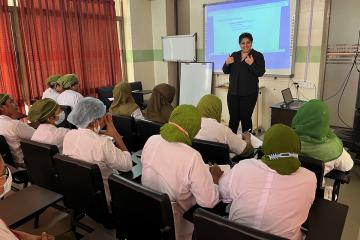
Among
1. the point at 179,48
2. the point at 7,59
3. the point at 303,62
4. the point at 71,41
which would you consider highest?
the point at 71,41

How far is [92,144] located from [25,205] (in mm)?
510

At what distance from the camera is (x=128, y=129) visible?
296 cm

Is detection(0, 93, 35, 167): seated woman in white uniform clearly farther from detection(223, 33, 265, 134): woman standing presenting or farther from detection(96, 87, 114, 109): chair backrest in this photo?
detection(223, 33, 265, 134): woman standing presenting

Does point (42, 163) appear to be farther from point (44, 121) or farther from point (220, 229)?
point (220, 229)

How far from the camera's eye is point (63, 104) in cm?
382

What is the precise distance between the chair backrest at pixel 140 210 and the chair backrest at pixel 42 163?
0.69 metres

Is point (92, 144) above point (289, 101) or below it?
above

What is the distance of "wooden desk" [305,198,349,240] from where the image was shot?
1267 millimetres

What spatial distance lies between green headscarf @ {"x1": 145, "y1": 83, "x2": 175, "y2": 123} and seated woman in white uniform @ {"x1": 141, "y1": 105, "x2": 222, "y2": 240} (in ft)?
4.47

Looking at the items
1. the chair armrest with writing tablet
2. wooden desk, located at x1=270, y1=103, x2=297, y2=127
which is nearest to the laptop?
wooden desk, located at x1=270, y1=103, x2=297, y2=127

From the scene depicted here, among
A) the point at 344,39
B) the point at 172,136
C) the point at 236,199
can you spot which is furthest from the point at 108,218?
the point at 344,39

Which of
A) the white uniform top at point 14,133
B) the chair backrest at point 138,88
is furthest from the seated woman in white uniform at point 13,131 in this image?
the chair backrest at point 138,88

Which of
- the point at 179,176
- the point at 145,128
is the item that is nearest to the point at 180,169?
the point at 179,176

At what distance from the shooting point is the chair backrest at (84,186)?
1.61 meters
